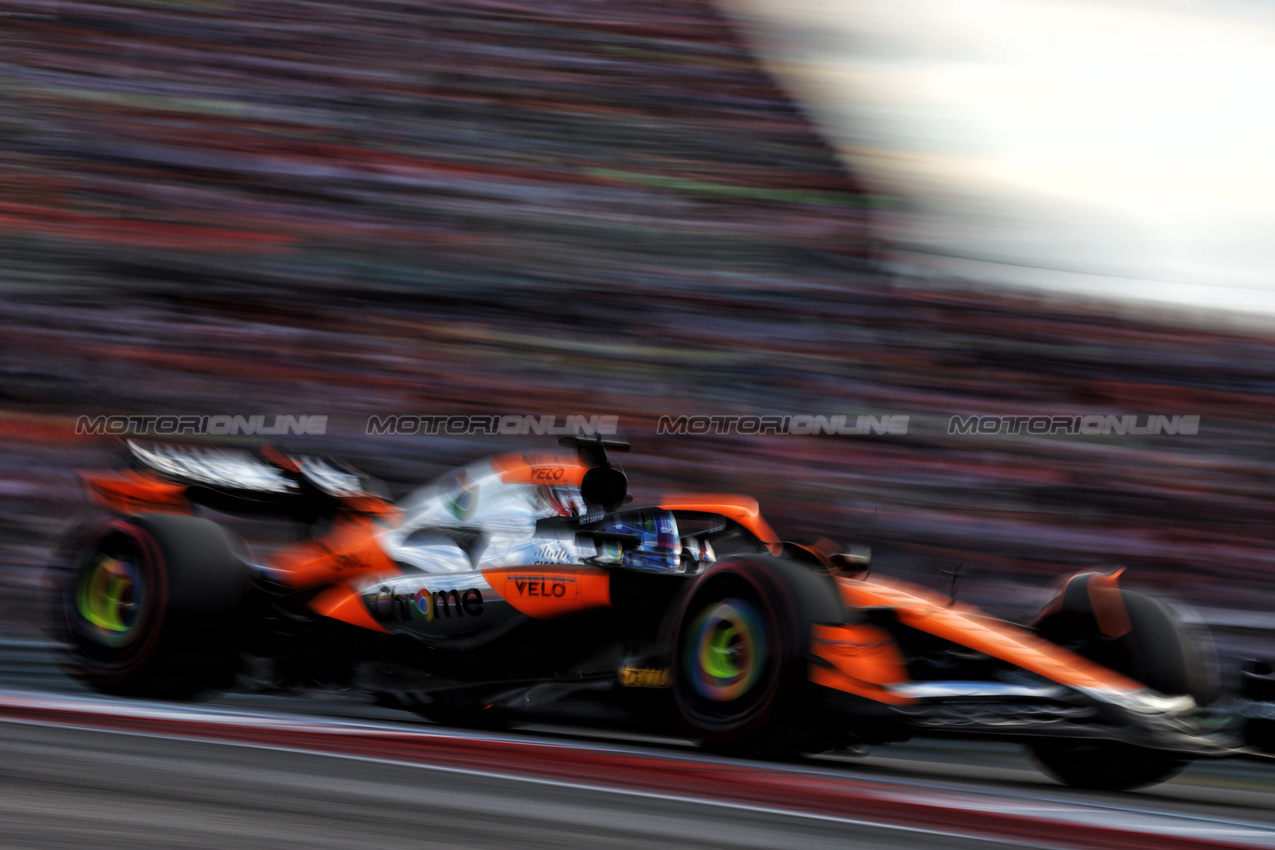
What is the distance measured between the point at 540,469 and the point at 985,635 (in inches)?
53.7

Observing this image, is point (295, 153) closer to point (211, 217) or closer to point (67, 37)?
point (211, 217)

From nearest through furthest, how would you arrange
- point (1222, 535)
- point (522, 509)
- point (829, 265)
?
point (522, 509) → point (1222, 535) → point (829, 265)

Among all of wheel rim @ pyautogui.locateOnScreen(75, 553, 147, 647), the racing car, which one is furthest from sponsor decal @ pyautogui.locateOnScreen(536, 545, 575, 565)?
wheel rim @ pyautogui.locateOnScreen(75, 553, 147, 647)

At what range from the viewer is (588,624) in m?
3.55

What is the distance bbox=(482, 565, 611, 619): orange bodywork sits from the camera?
11.6ft

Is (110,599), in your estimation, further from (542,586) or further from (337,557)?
(542,586)

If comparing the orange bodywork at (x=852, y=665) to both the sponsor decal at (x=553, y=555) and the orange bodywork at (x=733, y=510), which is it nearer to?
the orange bodywork at (x=733, y=510)

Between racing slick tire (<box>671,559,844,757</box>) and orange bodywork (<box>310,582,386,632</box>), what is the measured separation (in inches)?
40.3

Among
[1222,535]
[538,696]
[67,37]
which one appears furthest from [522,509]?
[67,37]

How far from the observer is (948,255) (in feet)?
26.9

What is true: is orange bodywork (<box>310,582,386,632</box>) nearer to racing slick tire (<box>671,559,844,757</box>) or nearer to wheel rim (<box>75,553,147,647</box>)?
wheel rim (<box>75,553,147,647</box>)

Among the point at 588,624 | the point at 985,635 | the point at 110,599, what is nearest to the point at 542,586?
the point at 588,624

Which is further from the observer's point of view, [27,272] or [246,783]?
[27,272]

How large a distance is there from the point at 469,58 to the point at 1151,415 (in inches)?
203
